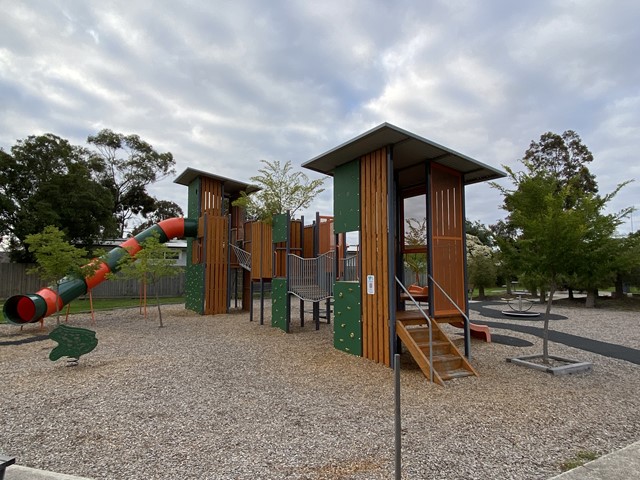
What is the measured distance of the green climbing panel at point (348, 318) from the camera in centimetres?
822

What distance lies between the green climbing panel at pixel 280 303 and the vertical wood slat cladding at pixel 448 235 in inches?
201

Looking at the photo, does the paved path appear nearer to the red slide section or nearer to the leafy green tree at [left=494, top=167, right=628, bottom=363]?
the red slide section

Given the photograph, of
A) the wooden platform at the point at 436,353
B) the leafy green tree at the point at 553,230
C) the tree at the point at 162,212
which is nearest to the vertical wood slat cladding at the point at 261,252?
the wooden platform at the point at 436,353

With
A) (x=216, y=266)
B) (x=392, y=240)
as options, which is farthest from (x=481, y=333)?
(x=216, y=266)

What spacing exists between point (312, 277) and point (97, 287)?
18995mm

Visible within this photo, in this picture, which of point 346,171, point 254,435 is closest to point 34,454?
point 254,435

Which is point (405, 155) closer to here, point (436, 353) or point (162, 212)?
point (436, 353)

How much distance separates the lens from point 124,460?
12.3 feet

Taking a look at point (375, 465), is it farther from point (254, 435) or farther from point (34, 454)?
point (34, 454)

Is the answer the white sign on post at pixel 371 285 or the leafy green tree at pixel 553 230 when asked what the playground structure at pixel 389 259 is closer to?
the white sign on post at pixel 371 285

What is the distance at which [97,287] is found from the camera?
2500 cm

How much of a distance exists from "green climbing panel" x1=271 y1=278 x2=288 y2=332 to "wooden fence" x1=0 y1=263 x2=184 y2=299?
11902mm

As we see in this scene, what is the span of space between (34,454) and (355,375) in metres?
4.50

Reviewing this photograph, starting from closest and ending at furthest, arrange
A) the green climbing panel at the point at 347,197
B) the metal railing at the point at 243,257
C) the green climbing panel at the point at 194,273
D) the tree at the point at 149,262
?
the green climbing panel at the point at 347,197 < the tree at the point at 149,262 < the metal railing at the point at 243,257 < the green climbing panel at the point at 194,273
